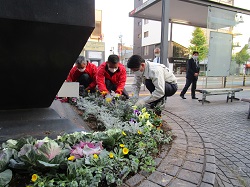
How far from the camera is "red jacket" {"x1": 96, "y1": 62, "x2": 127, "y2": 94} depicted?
369 cm

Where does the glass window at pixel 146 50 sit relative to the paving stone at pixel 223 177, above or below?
above

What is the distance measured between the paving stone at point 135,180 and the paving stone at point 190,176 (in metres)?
0.28

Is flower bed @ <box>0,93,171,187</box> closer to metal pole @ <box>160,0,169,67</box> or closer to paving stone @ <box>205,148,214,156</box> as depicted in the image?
paving stone @ <box>205,148,214,156</box>

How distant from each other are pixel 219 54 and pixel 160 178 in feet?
18.9

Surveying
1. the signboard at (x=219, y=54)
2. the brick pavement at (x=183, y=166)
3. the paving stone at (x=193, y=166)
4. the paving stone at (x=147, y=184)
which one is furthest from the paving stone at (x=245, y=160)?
the signboard at (x=219, y=54)

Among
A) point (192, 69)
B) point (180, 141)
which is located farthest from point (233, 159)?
point (192, 69)

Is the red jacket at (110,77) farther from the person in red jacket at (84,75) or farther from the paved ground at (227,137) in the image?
the paved ground at (227,137)

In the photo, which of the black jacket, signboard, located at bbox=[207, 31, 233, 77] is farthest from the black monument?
signboard, located at bbox=[207, 31, 233, 77]

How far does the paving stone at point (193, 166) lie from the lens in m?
1.55

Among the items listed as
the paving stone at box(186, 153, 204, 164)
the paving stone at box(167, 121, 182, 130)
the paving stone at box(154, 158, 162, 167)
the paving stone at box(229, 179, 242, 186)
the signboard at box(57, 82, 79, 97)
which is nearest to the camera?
the paving stone at box(154, 158, 162, 167)

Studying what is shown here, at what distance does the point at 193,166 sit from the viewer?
160 cm

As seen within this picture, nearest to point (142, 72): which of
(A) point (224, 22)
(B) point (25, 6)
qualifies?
(B) point (25, 6)

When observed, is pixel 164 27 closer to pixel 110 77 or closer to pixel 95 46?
pixel 110 77

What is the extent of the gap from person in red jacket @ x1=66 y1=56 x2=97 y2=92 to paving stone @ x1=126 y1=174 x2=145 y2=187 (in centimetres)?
297
